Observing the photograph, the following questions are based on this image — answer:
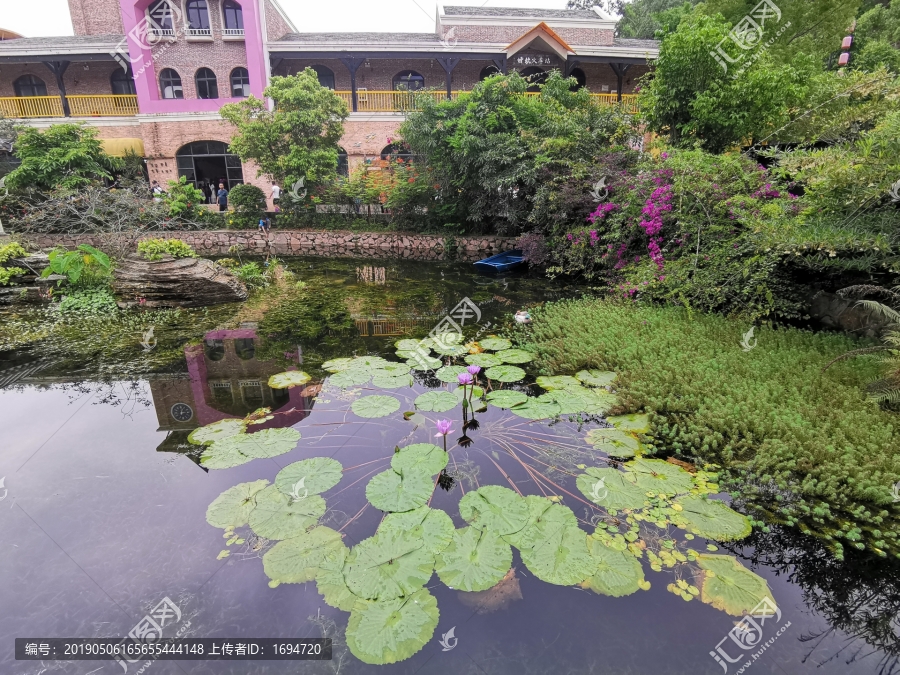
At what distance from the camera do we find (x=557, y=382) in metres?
5.20

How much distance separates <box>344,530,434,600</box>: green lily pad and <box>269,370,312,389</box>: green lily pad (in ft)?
9.06

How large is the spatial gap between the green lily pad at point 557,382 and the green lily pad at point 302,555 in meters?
2.89

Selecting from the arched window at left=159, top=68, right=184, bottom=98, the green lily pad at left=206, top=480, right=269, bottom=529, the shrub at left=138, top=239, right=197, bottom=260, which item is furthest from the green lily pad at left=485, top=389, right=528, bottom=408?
the arched window at left=159, top=68, right=184, bottom=98

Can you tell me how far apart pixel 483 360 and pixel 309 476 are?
2865 mm

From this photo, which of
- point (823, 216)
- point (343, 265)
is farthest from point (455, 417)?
point (343, 265)

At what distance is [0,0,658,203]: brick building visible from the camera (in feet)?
58.9

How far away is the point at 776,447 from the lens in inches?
145

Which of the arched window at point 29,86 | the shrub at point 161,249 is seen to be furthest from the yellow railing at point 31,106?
the shrub at point 161,249

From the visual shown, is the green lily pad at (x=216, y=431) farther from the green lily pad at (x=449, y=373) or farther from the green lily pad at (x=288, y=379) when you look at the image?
the green lily pad at (x=449, y=373)

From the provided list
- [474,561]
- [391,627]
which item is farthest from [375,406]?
[391,627]

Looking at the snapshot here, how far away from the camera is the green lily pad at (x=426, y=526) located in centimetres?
299

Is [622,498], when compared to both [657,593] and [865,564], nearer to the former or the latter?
[657,593]

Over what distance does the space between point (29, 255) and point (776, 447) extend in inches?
481

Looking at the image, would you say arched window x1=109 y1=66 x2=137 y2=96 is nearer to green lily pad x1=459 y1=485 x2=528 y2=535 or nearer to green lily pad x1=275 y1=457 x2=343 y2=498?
green lily pad x1=275 y1=457 x2=343 y2=498
